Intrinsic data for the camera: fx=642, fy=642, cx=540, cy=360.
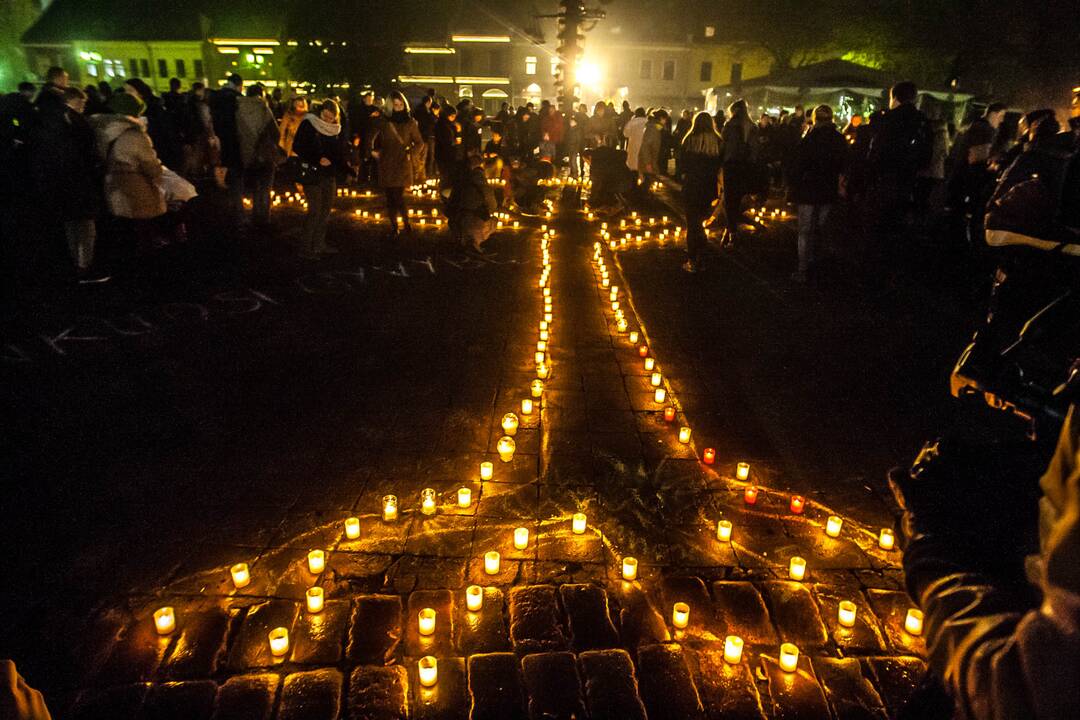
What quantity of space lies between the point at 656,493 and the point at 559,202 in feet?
41.4

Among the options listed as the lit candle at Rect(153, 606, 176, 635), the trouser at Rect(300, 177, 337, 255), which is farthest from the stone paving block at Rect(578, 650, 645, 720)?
the trouser at Rect(300, 177, 337, 255)

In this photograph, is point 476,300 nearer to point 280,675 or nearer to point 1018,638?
point 280,675

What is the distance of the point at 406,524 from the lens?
3.76m

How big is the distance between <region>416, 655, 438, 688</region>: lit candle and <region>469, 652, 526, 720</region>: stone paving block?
0.54 ft

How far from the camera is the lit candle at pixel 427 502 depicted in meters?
3.87

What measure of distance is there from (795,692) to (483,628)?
1393 millimetres

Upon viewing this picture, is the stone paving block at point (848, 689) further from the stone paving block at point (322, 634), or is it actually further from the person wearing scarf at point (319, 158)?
the person wearing scarf at point (319, 158)

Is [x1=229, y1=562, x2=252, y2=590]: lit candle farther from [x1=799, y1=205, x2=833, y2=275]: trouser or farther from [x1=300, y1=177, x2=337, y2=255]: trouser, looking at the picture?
[x1=799, y1=205, x2=833, y2=275]: trouser

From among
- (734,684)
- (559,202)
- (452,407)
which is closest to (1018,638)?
(734,684)

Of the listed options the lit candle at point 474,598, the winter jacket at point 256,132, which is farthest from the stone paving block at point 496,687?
the winter jacket at point 256,132

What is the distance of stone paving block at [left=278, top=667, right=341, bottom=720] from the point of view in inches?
101

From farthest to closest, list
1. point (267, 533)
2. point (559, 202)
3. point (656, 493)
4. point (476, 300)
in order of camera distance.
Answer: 1. point (559, 202)
2. point (476, 300)
3. point (656, 493)
4. point (267, 533)

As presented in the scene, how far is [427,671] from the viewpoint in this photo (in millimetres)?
2680

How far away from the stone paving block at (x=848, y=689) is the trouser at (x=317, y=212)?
8.51 metres
